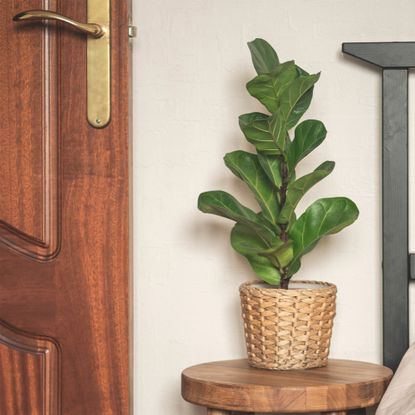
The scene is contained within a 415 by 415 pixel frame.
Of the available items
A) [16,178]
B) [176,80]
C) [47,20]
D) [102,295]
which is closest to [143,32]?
[176,80]

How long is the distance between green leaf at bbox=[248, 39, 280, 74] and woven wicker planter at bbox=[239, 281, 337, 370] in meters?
0.51

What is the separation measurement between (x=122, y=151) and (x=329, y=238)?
59 centimetres

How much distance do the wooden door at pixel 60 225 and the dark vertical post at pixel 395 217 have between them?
2.13ft

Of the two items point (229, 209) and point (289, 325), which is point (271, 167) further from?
point (289, 325)

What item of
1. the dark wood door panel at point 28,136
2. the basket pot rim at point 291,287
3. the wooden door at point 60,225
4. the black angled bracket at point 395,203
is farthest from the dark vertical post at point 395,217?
the dark wood door panel at point 28,136

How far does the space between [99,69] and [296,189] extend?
1.76 feet

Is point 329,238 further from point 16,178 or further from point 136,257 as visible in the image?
point 16,178

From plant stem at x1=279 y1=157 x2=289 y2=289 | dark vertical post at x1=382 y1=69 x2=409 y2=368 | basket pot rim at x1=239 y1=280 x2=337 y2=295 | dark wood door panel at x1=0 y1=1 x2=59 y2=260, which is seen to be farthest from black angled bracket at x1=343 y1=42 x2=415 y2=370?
dark wood door panel at x1=0 y1=1 x2=59 y2=260

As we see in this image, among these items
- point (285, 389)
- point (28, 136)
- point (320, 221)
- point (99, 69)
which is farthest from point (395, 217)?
point (28, 136)

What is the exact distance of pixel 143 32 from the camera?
2.24 metres

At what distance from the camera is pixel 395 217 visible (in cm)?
212

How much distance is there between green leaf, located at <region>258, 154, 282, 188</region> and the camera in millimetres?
1982

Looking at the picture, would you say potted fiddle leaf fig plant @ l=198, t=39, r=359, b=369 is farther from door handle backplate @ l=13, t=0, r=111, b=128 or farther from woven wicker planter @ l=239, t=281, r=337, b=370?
door handle backplate @ l=13, t=0, r=111, b=128

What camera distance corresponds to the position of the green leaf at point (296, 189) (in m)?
1.93
